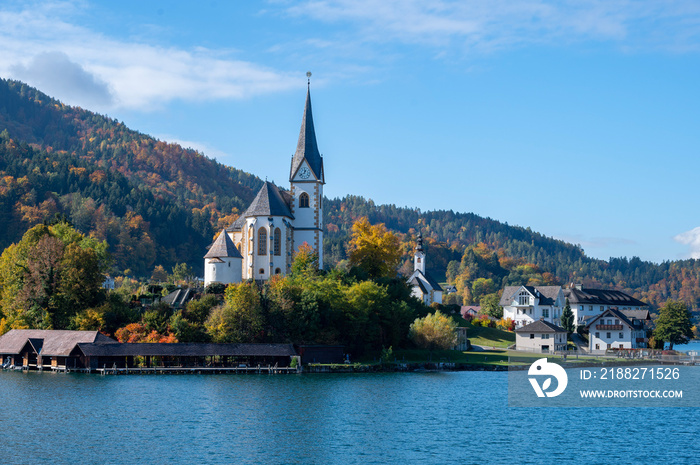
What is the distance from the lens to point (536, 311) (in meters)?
117

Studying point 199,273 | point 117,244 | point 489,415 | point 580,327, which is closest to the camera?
point 489,415

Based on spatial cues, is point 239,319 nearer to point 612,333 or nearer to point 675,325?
point 612,333

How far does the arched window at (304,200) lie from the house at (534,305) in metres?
41.0

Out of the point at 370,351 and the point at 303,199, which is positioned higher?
the point at 303,199

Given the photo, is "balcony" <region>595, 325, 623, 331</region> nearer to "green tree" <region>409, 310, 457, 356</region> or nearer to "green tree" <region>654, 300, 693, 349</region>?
"green tree" <region>654, 300, 693, 349</region>

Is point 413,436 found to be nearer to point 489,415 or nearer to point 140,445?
point 489,415

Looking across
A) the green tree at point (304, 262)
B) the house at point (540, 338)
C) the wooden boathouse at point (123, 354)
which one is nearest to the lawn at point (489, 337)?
the house at point (540, 338)

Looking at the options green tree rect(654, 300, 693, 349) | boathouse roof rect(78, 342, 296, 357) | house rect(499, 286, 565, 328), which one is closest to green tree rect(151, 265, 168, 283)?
house rect(499, 286, 565, 328)

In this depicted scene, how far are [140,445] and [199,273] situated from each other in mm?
151972

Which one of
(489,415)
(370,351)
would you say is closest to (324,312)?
(370,351)

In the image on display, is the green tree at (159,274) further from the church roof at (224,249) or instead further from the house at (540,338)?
the house at (540,338)

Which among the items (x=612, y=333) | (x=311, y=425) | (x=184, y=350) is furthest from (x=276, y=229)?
(x=612, y=333)

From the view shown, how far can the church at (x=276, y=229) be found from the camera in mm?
89625

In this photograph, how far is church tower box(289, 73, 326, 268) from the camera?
94500 mm
